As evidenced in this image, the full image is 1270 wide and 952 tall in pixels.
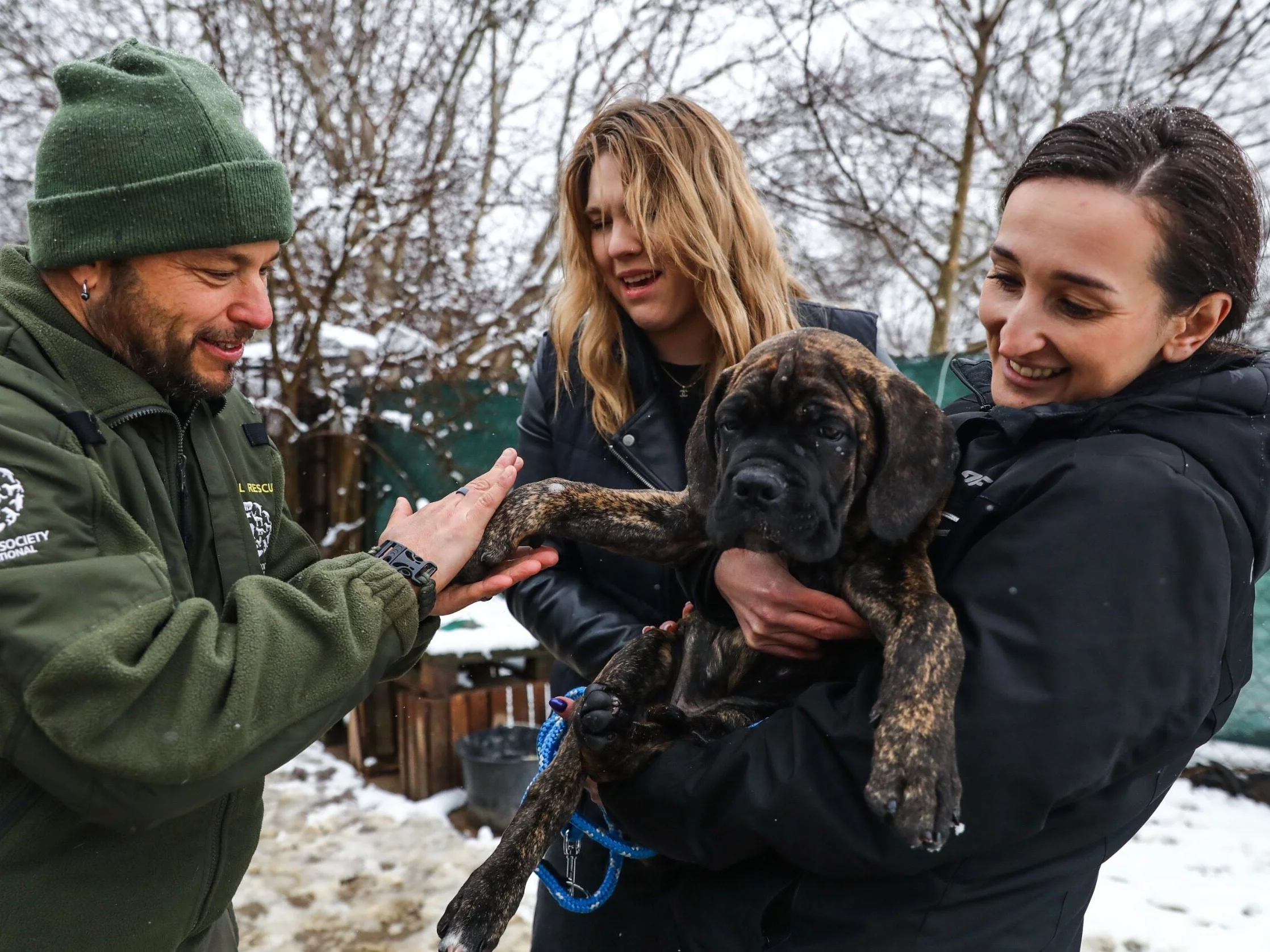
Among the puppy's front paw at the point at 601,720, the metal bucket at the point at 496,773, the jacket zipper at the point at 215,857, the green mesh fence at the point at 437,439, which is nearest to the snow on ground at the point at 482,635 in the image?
the metal bucket at the point at 496,773

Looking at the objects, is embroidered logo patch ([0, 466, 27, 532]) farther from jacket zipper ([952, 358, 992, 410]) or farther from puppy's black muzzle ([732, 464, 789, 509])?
jacket zipper ([952, 358, 992, 410])

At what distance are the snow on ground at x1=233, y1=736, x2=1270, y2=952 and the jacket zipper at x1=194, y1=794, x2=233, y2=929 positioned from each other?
2725mm

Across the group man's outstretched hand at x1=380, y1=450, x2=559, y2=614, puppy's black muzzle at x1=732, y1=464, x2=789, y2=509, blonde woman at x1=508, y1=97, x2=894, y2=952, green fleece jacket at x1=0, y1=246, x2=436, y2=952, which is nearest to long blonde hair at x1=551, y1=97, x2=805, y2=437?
blonde woman at x1=508, y1=97, x2=894, y2=952

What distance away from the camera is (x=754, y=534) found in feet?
8.28

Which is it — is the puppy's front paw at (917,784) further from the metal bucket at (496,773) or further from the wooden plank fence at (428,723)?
the wooden plank fence at (428,723)

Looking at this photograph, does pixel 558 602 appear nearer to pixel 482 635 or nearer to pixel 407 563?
pixel 407 563

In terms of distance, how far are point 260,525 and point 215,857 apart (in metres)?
0.81

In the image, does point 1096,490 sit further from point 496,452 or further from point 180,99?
point 496,452

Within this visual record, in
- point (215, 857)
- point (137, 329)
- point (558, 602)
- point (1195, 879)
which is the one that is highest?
point (137, 329)

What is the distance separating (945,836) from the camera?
1.89 metres

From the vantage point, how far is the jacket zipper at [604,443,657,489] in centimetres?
309

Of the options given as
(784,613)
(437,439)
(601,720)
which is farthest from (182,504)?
(437,439)

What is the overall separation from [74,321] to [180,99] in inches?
21.5

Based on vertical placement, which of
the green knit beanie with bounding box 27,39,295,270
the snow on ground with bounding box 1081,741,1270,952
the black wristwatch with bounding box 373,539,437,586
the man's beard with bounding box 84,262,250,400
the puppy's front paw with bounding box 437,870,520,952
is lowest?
the snow on ground with bounding box 1081,741,1270,952
